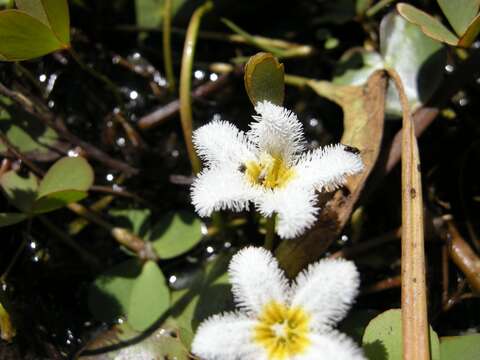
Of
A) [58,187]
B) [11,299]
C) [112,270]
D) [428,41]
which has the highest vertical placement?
[428,41]

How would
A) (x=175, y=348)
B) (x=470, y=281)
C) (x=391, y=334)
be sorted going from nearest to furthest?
(x=391, y=334) < (x=175, y=348) < (x=470, y=281)

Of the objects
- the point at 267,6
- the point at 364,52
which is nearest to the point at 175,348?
the point at 364,52

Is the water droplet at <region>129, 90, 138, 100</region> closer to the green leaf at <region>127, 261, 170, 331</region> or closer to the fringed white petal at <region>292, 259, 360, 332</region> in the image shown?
the green leaf at <region>127, 261, 170, 331</region>

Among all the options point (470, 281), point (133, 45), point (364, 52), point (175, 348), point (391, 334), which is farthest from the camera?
point (133, 45)

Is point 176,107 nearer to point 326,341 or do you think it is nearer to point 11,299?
point 11,299

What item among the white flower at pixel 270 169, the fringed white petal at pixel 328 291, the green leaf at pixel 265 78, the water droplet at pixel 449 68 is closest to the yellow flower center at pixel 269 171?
A: the white flower at pixel 270 169

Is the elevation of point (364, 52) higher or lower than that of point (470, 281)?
higher

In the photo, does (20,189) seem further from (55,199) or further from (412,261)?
(412,261)
